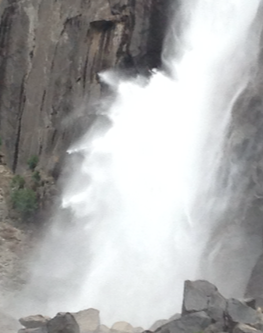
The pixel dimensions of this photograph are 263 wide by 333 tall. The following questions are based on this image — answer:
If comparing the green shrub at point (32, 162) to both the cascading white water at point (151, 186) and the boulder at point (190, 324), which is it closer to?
the cascading white water at point (151, 186)

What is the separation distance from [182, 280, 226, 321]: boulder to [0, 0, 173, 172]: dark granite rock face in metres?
14.4

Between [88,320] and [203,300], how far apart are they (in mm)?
3843

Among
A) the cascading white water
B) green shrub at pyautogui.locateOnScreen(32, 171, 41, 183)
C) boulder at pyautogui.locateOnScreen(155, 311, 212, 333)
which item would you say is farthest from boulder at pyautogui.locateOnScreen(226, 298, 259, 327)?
green shrub at pyautogui.locateOnScreen(32, 171, 41, 183)

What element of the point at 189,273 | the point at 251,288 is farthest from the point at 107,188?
the point at 251,288

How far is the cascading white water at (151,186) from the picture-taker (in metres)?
21.9

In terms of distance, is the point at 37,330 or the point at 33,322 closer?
the point at 37,330

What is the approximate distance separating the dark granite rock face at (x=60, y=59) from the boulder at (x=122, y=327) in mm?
12886

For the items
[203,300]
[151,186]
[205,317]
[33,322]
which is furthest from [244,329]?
[151,186]

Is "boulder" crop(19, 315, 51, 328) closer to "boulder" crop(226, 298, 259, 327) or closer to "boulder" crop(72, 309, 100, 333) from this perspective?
"boulder" crop(72, 309, 100, 333)

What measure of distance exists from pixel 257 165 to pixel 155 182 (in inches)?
210

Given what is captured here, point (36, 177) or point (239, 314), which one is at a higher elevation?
point (36, 177)

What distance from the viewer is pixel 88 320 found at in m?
18.4

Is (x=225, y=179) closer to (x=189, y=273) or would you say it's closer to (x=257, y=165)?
(x=257, y=165)

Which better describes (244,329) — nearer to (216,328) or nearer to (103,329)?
(216,328)
